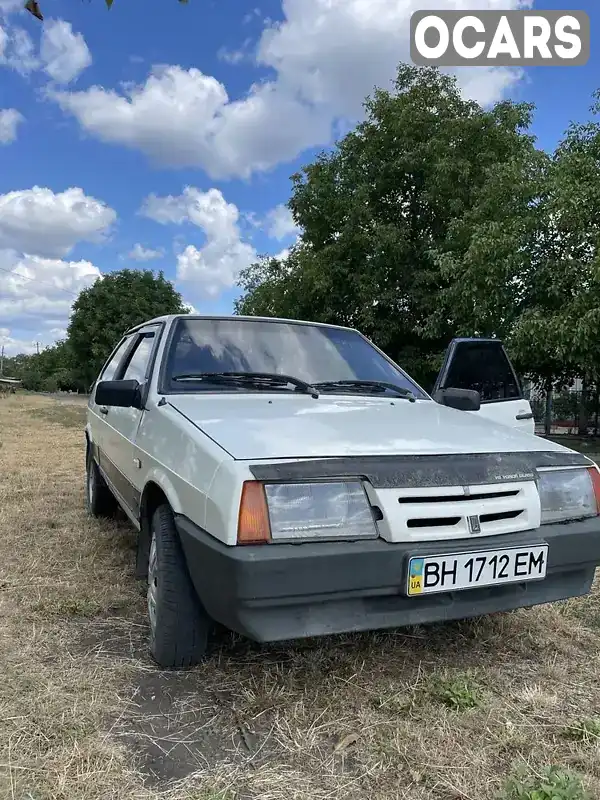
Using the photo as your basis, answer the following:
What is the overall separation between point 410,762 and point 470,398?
2.03m

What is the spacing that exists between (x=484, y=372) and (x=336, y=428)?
223 centimetres

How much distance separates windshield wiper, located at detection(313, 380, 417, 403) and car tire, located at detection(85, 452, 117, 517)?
2.31 m

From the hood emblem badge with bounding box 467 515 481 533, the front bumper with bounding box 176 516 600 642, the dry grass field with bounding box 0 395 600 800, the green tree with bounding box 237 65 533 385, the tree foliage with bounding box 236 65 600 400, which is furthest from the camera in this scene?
the green tree with bounding box 237 65 533 385

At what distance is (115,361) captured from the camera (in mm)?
4711

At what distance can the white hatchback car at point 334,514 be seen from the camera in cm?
200

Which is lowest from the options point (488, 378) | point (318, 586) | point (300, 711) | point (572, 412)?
point (300, 711)

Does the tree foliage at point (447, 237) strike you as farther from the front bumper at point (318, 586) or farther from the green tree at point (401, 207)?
the front bumper at point (318, 586)

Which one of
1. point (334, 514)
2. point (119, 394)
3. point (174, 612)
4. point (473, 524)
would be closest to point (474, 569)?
point (473, 524)

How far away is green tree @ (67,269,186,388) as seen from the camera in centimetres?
3659

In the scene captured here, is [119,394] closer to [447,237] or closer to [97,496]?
[97,496]

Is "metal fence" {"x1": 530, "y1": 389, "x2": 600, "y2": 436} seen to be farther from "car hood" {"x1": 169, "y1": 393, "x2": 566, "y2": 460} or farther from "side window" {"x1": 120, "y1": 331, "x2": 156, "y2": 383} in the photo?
"car hood" {"x1": 169, "y1": 393, "x2": 566, "y2": 460}

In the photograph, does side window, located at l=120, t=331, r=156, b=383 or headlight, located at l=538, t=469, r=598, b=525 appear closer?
headlight, located at l=538, t=469, r=598, b=525

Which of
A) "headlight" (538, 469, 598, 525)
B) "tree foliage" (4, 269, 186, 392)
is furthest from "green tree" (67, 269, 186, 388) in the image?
"headlight" (538, 469, 598, 525)

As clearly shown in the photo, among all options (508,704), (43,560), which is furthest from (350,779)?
(43,560)
